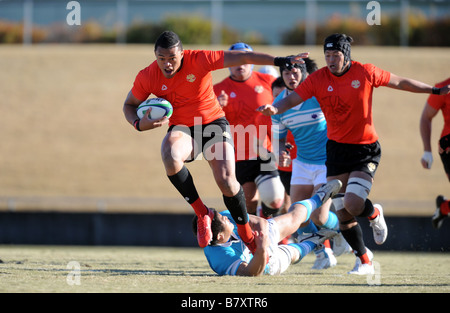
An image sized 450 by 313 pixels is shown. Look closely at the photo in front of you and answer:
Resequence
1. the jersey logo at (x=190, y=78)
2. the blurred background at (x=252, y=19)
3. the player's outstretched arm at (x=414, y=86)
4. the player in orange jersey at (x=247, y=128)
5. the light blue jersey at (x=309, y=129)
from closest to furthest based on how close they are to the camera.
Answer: the jersey logo at (x=190, y=78) → the player's outstretched arm at (x=414, y=86) → the light blue jersey at (x=309, y=129) → the player in orange jersey at (x=247, y=128) → the blurred background at (x=252, y=19)

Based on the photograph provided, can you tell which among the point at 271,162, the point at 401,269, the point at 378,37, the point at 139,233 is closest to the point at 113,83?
the point at 378,37

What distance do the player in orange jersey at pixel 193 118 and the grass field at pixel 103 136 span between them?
38.7 ft

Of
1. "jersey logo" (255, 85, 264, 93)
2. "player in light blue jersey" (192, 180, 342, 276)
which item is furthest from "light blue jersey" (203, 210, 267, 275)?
"jersey logo" (255, 85, 264, 93)

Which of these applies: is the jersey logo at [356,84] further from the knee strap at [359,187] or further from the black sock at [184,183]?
the black sock at [184,183]

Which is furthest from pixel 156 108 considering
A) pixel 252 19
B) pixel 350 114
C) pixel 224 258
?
pixel 252 19

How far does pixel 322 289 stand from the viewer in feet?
15.9

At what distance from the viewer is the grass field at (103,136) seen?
20266 millimetres

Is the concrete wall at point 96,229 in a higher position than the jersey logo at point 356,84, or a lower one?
lower

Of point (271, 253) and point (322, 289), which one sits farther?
point (271, 253)

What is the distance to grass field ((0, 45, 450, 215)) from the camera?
20.3m

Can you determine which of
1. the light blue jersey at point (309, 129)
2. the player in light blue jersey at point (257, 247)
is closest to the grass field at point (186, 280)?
the player in light blue jersey at point (257, 247)
